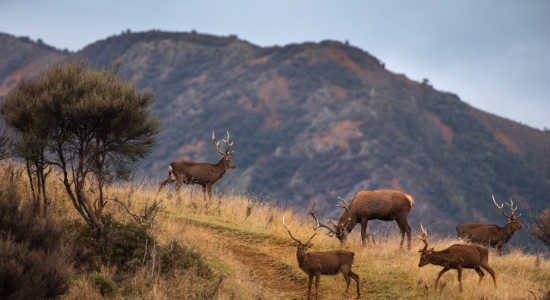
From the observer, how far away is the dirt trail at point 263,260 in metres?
10.3

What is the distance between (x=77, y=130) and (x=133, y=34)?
12844cm

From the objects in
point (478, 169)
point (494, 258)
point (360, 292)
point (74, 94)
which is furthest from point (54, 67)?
point (478, 169)

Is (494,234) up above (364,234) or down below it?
above

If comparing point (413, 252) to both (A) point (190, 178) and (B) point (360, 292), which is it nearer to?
(B) point (360, 292)

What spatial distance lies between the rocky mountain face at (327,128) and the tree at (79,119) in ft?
194

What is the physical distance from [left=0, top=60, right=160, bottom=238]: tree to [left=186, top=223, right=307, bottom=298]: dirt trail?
3.29 m

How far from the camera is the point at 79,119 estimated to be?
32.2 feet

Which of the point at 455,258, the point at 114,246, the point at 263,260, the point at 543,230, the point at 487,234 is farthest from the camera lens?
the point at 543,230

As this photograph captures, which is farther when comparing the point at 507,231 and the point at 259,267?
the point at 507,231

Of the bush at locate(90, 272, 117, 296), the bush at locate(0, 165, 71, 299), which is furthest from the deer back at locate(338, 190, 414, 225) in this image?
the bush at locate(0, 165, 71, 299)

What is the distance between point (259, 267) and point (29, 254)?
5030mm

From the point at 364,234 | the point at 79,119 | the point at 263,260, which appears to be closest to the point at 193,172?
the point at 263,260

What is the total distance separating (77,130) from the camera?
1023cm

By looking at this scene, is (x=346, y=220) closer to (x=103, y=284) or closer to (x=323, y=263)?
(x=323, y=263)
